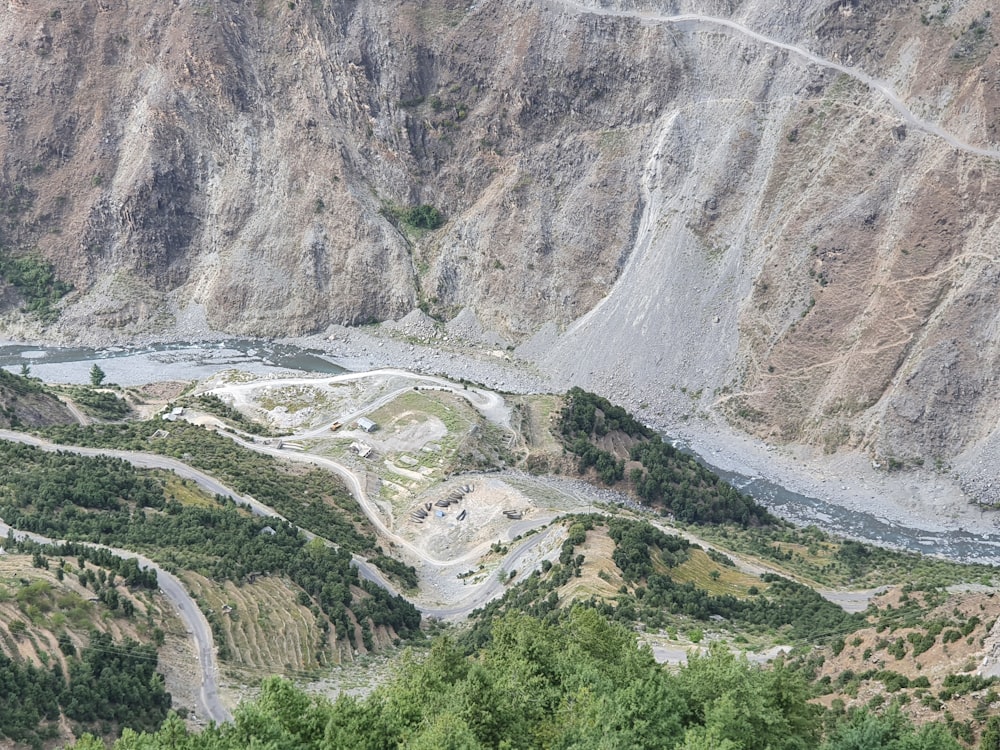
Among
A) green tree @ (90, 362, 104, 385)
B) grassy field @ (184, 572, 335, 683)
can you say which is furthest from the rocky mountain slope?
grassy field @ (184, 572, 335, 683)

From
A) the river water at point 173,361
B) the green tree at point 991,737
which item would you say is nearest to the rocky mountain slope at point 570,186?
the river water at point 173,361

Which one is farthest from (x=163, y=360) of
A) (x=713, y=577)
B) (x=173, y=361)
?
(x=713, y=577)

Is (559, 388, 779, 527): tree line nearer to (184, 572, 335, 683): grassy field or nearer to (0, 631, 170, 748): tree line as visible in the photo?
(184, 572, 335, 683): grassy field

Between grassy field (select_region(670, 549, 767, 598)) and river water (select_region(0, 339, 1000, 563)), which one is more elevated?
river water (select_region(0, 339, 1000, 563))

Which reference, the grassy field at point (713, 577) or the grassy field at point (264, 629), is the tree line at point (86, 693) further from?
the grassy field at point (713, 577)

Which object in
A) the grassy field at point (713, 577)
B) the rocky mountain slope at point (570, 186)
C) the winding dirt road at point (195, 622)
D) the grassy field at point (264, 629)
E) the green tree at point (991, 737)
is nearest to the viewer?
the green tree at point (991, 737)

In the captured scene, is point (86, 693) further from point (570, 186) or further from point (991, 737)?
point (570, 186)

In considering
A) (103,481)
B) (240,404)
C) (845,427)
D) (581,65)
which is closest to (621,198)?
(581,65)

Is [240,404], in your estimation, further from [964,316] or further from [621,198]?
[964,316]
